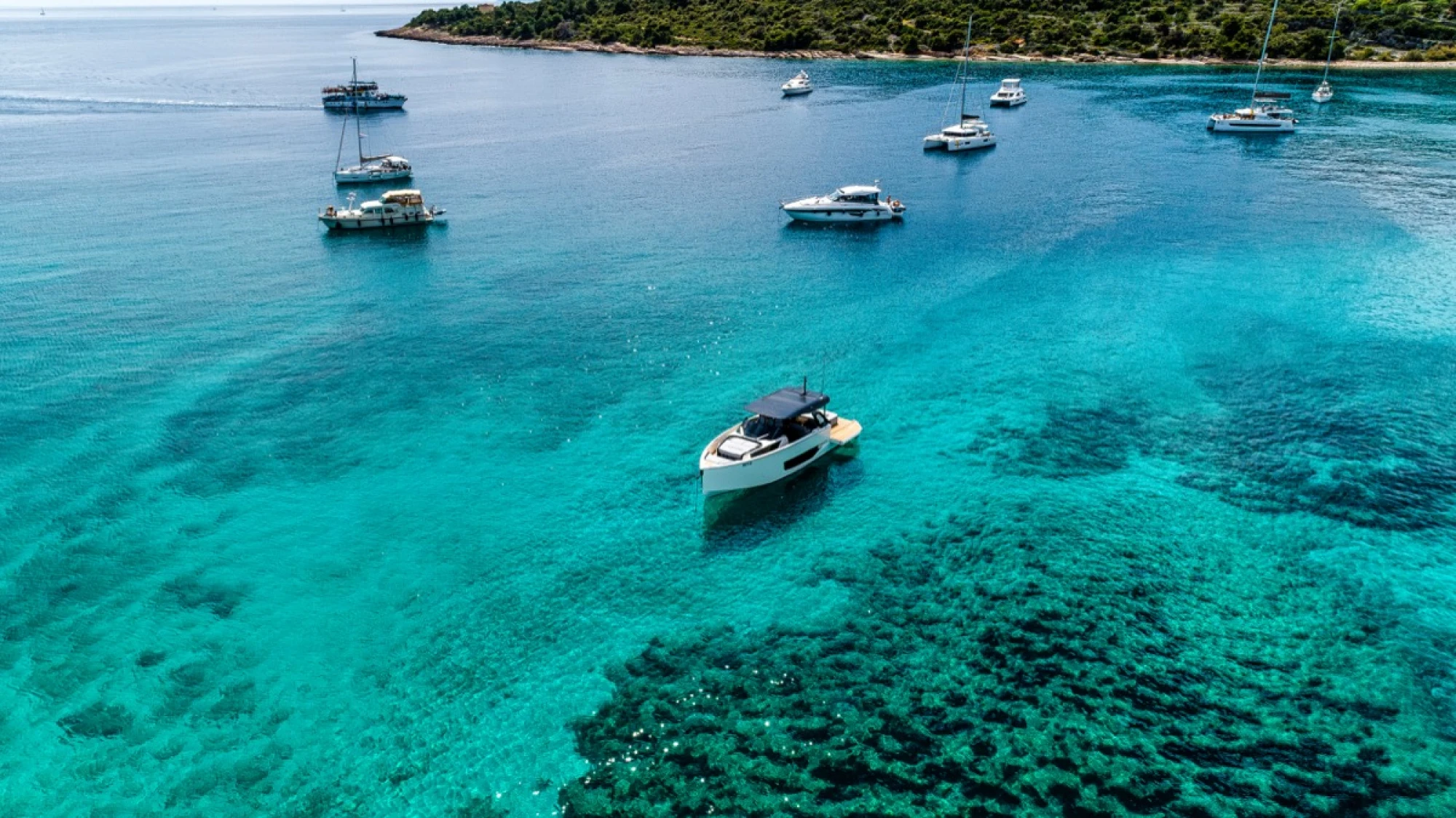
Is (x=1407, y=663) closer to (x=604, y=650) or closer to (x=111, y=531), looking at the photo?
(x=604, y=650)

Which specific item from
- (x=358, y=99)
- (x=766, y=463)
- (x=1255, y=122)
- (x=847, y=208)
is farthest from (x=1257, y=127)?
(x=358, y=99)

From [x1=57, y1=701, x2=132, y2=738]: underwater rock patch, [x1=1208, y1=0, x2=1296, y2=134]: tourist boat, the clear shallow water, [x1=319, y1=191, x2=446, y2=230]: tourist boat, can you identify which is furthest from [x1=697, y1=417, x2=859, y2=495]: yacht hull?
[x1=1208, y1=0, x2=1296, y2=134]: tourist boat

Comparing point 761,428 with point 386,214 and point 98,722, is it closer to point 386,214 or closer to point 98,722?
point 98,722

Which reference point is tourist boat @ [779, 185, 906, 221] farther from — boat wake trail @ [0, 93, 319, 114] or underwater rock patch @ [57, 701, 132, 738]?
boat wake trail @ [0, 93, 319, 114]

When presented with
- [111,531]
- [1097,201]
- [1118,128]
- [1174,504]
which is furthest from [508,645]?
[1118,128]

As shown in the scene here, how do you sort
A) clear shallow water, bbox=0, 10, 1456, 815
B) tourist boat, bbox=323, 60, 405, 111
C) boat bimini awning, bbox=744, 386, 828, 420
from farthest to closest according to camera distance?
1. tourist boat, bbox=323, 60, 405, 111
2. boat bimini awning, bbox=744, 386, 828, 420
3. clear shallow water, bbox=0, 10, 1456, 815

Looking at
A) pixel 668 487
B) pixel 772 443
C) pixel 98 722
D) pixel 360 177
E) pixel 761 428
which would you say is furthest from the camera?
pixel 360 177
